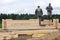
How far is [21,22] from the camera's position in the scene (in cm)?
1909

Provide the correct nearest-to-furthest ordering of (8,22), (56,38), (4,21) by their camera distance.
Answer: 1. (56,38)
2. (4,21)
3. (8,22)

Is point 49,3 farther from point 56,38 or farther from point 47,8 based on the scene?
point 56,38

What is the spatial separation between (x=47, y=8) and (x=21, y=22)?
6.40 feet

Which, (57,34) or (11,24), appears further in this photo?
(11,24)

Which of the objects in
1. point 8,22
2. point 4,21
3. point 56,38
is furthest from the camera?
point 8,22

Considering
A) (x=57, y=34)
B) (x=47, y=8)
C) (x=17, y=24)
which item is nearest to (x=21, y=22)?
(x=17, y=24)

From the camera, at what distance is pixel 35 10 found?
18.5 meters

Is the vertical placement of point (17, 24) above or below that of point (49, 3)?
below

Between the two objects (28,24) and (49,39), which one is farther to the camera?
(28,24)

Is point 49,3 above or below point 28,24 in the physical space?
above

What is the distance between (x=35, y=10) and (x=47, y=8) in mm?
1060

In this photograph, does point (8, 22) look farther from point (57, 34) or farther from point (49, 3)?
point (57, 34)

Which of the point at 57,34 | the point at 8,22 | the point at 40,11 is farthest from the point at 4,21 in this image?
the point at 57,34

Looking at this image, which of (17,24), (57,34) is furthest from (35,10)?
(57,34)
